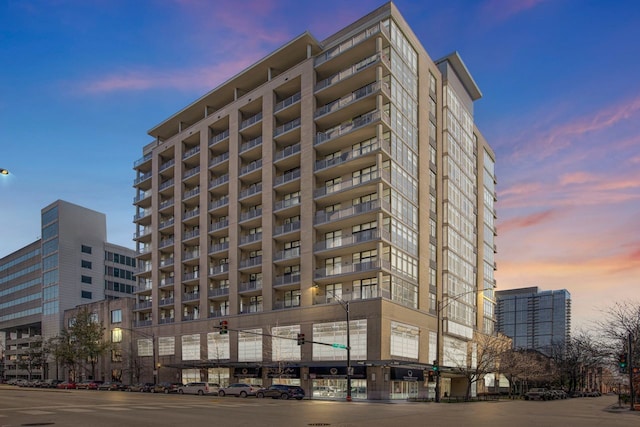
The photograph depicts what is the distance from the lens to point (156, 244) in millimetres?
86125

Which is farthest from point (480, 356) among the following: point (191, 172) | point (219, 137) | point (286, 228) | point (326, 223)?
point (191, 172)

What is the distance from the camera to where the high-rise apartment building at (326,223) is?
57.1 metres

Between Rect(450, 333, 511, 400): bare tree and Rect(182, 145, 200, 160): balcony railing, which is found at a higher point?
Rect(182, 145, 200, 160): balcony railing

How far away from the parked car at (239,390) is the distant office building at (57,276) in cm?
6391

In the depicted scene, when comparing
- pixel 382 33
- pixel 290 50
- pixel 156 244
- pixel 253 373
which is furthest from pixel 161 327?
pixel 382 33

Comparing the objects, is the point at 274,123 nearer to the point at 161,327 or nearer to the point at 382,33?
the point at 382,33

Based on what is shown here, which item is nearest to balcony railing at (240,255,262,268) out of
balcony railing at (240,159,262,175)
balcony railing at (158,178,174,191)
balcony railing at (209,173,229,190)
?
balcony railing at (240,159,262,175)

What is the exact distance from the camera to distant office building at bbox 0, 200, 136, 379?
117688 mm

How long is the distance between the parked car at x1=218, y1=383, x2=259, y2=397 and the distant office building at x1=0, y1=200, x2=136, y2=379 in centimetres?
6391

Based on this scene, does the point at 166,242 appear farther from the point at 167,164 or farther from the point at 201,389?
the point at 201,389

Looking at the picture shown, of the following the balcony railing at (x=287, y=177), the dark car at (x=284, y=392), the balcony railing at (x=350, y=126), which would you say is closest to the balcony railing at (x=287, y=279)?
the balcony railing at (x=287, y=177)

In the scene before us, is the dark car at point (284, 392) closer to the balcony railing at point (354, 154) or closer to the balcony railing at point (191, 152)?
the balcony railing at point (354, 154)

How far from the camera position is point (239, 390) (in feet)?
176

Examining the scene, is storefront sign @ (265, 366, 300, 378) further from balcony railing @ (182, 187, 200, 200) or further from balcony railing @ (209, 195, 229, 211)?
balcony railing @ (182, 187, 200, 200)
